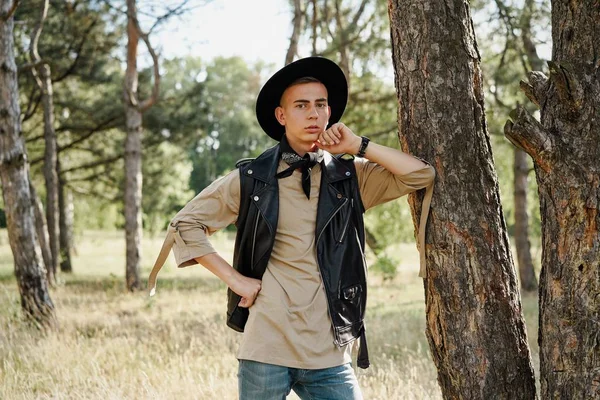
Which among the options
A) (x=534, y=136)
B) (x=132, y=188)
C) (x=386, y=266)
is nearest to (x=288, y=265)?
A: (x=534, y=136)

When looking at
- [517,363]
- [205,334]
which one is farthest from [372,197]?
[205,334]

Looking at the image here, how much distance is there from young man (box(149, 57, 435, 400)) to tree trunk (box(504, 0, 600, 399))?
1.64 ft

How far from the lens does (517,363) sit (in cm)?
303

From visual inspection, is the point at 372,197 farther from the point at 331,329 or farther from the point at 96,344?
the point at 96,344

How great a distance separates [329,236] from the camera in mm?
3051

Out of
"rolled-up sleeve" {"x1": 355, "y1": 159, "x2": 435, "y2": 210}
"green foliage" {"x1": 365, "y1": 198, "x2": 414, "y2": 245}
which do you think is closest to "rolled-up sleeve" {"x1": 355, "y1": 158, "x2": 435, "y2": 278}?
"rolled-up sleeve" {"x1": 355, "y1": 159, "x2": 435, "y2": 210}

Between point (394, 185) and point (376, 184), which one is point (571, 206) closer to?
point (394, 185)

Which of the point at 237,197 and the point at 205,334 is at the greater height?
the point at 237,197

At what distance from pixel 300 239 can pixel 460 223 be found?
70 cm

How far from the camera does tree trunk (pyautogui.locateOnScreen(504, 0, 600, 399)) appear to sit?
2744mm

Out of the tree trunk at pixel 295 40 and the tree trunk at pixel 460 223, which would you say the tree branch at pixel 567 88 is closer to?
the tree trunk at pixel 460 223

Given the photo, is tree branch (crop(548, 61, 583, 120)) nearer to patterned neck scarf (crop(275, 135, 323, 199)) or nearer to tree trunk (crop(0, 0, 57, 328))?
patterned neck scarf (crop(275, 135, 323, 199))

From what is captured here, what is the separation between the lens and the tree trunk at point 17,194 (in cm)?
877

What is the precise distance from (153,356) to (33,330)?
218 centimetres
